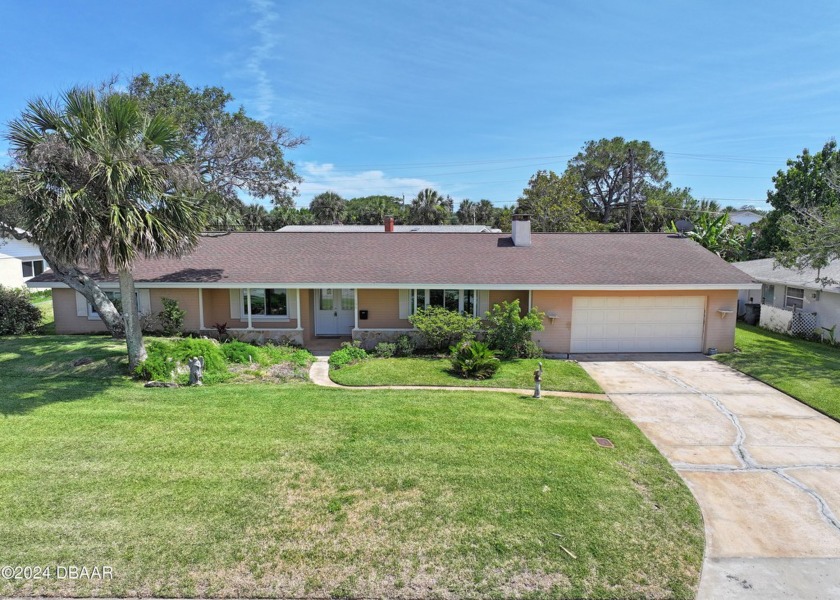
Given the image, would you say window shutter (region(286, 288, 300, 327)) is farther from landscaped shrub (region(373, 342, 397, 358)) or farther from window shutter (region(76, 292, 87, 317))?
window shutter (region(76, 292, 87, 317))

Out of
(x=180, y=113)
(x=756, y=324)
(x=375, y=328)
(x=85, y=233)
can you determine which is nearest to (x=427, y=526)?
(x=85, y=233)

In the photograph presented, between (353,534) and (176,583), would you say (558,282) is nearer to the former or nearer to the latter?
(353,534)

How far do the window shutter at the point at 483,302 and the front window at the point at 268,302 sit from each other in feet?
22.0

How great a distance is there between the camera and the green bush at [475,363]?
12633mm

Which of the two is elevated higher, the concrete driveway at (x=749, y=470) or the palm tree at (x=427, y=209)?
the palm tree at (x=427, y=209)

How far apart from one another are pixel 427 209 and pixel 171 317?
41.7 m

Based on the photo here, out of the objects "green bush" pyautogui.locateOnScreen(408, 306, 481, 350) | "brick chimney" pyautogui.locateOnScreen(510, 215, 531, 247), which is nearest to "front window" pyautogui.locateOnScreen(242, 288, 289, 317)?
"green bush" pyautogui.locateOnScreen(408, 306, 481, 350)

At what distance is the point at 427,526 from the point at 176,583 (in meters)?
2.69

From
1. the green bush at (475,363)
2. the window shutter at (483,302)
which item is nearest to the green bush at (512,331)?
the window shutter at (483,302)

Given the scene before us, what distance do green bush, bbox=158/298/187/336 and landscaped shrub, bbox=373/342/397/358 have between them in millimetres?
6749

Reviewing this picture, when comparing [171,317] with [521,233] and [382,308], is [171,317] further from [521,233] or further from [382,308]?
[521,233]

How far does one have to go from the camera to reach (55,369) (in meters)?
12.0

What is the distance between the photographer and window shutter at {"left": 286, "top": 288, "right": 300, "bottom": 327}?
54.9ft

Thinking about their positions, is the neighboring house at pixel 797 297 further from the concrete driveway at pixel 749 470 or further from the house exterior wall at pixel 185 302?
the house exterior wall at pixel 185 302
